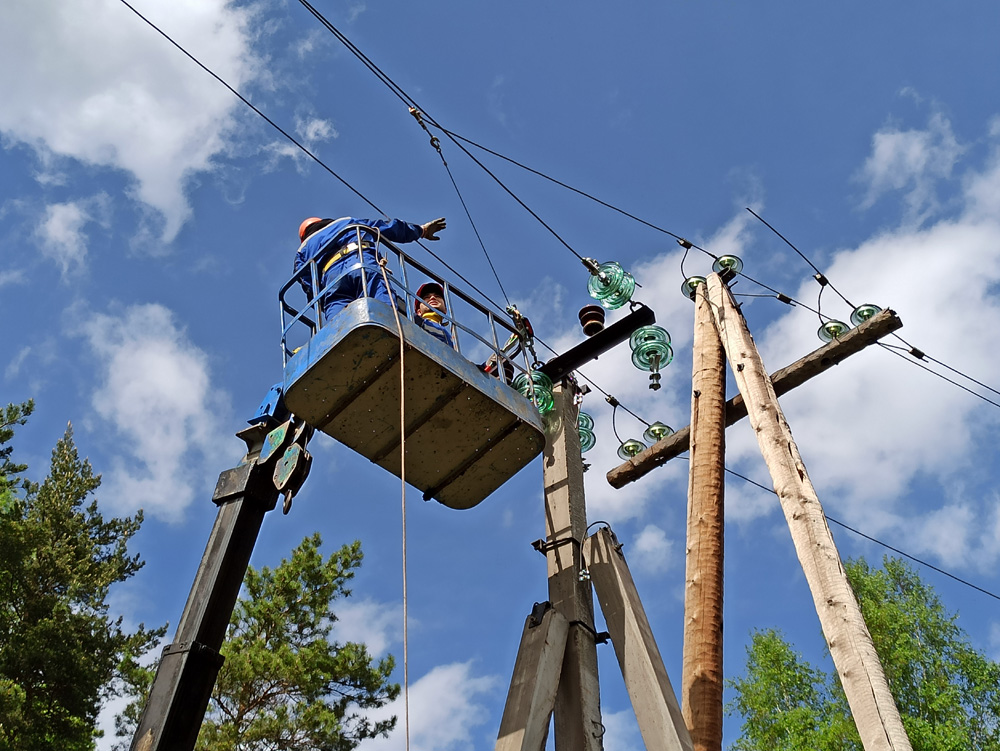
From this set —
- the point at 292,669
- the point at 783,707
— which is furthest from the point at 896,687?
the point at 292,669

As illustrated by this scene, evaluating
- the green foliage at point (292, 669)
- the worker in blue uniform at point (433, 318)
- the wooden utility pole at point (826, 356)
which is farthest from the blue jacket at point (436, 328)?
the green foliage at point (292, 669)

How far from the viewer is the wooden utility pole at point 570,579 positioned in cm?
494

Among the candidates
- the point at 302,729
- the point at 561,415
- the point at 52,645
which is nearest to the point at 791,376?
the point at 561,415

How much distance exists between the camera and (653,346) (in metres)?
7.28

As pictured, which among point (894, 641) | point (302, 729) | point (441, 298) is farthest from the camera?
point (894, 641)

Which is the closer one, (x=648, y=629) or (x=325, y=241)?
(x=648, y=629)

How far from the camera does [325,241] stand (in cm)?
593

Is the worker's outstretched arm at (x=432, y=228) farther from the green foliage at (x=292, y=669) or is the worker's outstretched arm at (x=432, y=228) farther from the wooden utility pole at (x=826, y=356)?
the green foliage at (x=292, y=669)

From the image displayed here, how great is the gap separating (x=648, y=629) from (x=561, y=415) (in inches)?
70.8

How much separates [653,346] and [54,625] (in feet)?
49.6

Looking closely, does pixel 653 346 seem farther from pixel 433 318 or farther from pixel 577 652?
pixel 577 652

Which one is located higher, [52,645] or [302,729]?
[52,645]

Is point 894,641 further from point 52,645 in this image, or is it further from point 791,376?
point 52,645

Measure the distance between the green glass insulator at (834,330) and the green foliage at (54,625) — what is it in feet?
Result: 48.4
